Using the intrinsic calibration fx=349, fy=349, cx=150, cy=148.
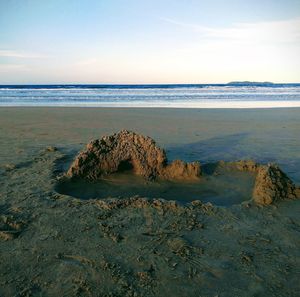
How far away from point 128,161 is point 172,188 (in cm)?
86

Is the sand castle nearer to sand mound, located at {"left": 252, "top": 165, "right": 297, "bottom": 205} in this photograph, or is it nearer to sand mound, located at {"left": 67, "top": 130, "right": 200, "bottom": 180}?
sand mound, located at {"left": 67, "top": 130, "right": 200, "bottom": 180}

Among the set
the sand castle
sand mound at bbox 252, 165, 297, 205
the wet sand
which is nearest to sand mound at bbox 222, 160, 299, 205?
sand mound at bbox 252, 165, 297, 205

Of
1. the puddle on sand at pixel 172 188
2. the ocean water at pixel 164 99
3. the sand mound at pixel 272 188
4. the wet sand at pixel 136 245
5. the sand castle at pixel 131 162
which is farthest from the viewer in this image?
the ocean water at pixel 164 99

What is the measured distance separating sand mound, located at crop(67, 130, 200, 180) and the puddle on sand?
0.12 m

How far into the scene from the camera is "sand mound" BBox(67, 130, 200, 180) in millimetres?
4484

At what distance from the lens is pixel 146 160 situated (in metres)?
4.61

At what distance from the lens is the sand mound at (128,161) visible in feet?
14.7

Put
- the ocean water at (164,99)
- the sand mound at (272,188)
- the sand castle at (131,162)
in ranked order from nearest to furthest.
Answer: the sand mound at (272,188), the sand castle at (131,162), the ocean water at (164,99)

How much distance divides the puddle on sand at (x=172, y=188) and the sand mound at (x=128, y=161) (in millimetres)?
121

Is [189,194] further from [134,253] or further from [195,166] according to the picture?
[134,253]

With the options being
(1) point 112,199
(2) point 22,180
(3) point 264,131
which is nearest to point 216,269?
(1) point 112,199

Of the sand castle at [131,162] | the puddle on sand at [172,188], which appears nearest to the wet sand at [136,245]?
the puddle on sand at [172,188]

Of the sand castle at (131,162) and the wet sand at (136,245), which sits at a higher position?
the sand castle at (131,162)

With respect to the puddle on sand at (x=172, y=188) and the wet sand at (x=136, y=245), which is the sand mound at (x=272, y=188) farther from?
the puddle on sand at (x=172, y=188)
